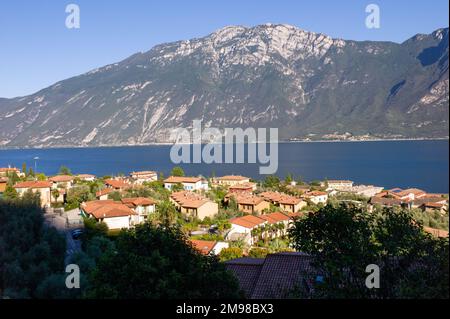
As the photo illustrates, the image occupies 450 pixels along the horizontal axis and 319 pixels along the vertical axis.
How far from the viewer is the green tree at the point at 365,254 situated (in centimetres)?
604

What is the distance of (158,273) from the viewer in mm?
6969

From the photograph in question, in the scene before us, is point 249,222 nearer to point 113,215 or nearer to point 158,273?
point 113,215

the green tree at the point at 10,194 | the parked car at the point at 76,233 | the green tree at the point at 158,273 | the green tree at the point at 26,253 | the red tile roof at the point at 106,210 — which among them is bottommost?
the parked car at the point at 76,233

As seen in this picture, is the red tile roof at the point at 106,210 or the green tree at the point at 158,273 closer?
the green tree at the point at 158,273

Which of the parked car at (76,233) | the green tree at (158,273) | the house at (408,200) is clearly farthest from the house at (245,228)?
the green tree at (158,273)

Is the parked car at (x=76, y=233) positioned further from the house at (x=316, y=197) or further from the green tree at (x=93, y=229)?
the house at (x=316, y=197)

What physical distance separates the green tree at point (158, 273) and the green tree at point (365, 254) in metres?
1.62

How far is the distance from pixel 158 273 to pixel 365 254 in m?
3.34

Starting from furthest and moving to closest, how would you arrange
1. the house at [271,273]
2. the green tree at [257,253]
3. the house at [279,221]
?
the house at [279,221], the green tree at [257,253], the house at [271,273]

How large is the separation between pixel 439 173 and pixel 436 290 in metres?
73.1

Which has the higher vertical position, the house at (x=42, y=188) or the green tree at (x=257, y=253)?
the house at (x=42, y=188)

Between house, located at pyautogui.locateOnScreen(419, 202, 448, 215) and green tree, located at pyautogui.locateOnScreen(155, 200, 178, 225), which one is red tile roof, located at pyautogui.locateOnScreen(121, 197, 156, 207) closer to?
green tree, located at pyautogui.locateOnScreen(155, 200, 178, 225)
